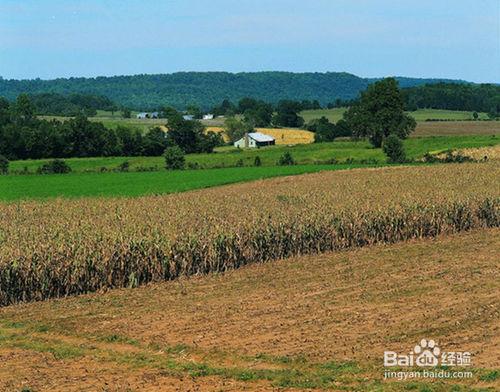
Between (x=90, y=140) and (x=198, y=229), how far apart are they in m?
87.9

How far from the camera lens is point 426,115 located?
164 meters

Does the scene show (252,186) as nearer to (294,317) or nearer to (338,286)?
(338,286)

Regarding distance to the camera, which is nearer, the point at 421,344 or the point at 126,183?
the point at 421,344

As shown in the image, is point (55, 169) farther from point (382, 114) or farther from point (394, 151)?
point (382, 114)

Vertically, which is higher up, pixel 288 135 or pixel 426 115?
pixel 426 115

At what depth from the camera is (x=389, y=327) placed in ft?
58.3

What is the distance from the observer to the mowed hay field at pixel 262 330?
1460 cm

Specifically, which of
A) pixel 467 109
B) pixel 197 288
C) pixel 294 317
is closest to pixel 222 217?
pixel 197 288

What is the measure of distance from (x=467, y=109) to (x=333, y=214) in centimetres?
15085

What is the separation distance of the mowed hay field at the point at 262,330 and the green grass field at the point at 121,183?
2657 cm

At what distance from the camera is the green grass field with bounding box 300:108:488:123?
15662 cm

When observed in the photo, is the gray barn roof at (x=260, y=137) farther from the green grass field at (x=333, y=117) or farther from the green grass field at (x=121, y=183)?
the green grass field at (x=121, y=183)

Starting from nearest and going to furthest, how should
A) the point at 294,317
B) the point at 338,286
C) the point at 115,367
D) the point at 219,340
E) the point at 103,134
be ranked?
the point at 115,367
the point at 219,340
the point at 294,317
the point at 338,286
the point at 103,134

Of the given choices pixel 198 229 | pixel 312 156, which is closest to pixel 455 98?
pixel 312 156
